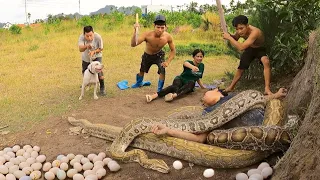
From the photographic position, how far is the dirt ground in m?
4.73

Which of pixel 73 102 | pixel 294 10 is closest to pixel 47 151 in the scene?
pixel 73 102

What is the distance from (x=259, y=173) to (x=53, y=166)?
281cm

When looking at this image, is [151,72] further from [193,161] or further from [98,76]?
[193,161]

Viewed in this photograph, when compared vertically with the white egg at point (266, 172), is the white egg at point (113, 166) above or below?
below

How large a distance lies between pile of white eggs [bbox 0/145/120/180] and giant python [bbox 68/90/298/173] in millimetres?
266

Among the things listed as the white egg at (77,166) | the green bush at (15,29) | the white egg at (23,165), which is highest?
the green bush at (15,29)

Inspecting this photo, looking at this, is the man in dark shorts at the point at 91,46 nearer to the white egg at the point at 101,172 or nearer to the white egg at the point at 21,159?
the white egg at the point at 21,159

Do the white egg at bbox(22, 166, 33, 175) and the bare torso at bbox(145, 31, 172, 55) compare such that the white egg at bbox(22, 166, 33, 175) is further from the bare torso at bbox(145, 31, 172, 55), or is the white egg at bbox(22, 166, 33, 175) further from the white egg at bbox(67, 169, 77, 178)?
the bare torso at bbox(145, 31, 172, 55)

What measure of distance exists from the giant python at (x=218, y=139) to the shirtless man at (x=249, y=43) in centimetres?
183

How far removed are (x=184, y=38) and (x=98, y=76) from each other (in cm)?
1025

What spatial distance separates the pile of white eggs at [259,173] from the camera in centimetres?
415

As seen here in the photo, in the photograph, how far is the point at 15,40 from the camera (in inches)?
741

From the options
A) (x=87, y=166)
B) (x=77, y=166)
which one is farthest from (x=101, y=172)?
(x=77, y=166)

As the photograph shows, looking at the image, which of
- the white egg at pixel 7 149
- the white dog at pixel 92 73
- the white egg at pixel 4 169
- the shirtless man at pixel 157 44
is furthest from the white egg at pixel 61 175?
the shirtless man at pixel 157 44
